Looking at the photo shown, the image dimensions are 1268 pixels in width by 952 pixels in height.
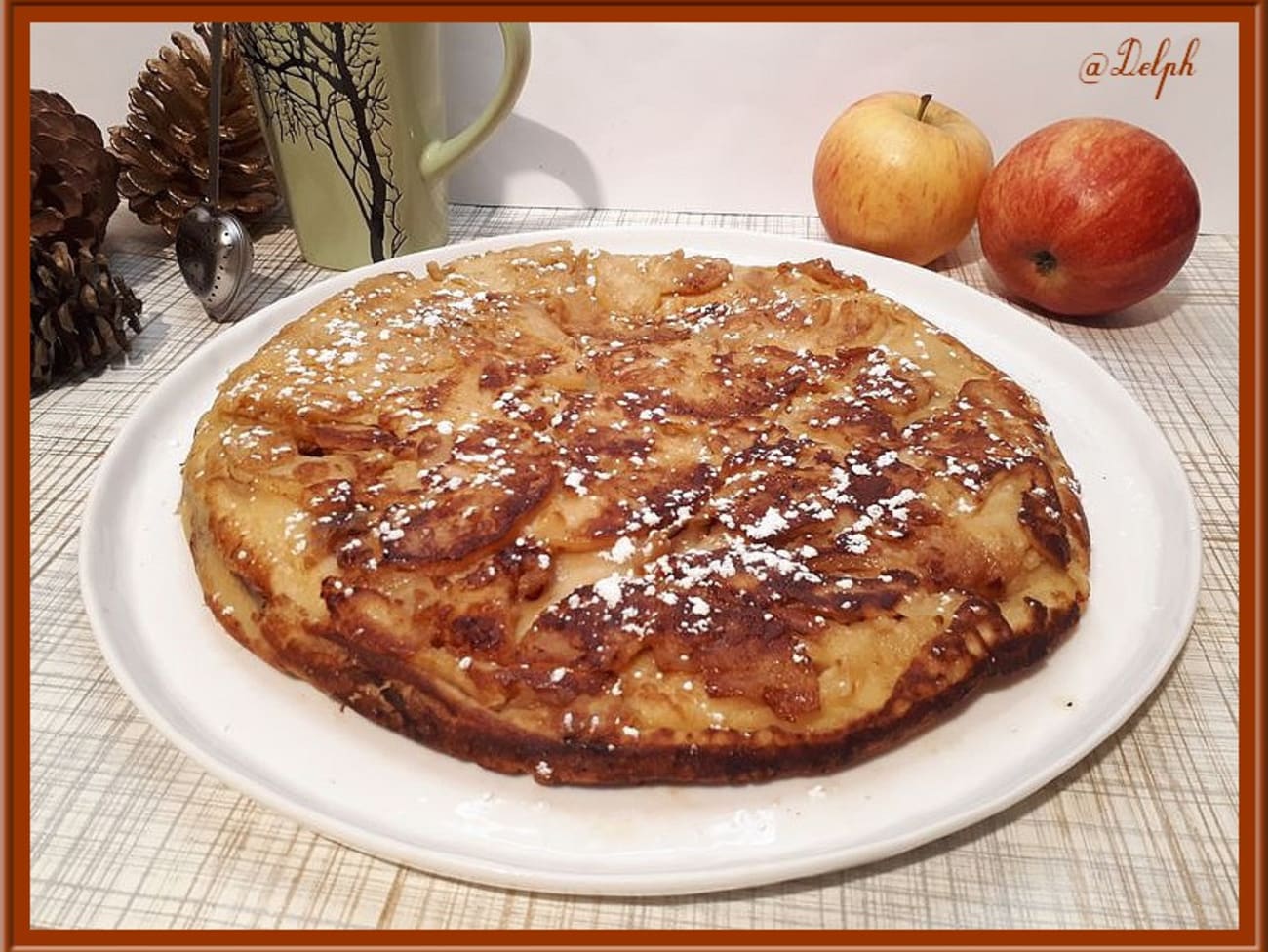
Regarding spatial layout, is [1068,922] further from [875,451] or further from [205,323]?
[205,323]

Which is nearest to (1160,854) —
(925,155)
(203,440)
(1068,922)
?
(1068,922)

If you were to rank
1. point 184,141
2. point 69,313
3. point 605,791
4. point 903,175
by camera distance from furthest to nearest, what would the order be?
point 184,141
point 903,175
point 69,313
point 605,791

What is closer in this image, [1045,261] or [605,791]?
[605,791]

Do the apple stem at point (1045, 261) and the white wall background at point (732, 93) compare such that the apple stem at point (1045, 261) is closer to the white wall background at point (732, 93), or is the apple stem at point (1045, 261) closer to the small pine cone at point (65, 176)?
the white wall background at point (732, 93)

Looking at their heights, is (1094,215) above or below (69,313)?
above

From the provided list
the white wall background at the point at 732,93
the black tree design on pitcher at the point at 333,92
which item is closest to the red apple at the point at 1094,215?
the white wall background at the point at 732,93

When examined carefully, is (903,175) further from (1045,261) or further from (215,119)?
(215,119)

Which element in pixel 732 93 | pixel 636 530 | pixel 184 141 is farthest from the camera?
pixel 732 93

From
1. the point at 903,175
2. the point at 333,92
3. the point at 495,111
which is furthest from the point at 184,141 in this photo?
the point at 903,175
